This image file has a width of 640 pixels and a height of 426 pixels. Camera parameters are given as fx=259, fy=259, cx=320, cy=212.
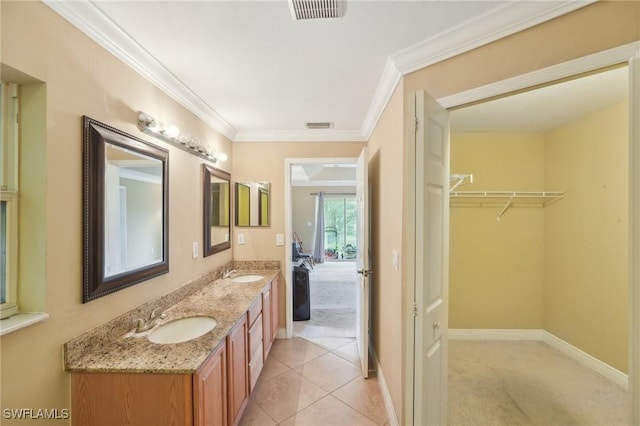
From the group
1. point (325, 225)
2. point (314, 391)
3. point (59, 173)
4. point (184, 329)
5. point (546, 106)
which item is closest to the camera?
point (59, 173)

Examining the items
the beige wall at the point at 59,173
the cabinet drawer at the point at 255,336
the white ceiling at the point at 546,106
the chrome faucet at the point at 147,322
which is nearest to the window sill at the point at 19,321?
the beige wall at the point at 59,173

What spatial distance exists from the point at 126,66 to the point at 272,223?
196 centimetres

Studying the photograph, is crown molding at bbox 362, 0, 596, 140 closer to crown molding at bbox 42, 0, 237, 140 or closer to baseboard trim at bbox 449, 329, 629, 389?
crown molding at bbox 42, 0, 237, 140

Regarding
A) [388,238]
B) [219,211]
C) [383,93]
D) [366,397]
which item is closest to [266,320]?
[366,397]

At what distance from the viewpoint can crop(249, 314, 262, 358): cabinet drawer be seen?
1992mm

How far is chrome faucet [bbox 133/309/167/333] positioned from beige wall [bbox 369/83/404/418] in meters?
1.53

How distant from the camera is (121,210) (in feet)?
4.66

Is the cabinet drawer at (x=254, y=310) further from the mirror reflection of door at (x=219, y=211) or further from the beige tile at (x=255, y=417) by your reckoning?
the mirror reflection of door at (x=219, y=211)

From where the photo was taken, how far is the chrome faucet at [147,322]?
1463 millimetres

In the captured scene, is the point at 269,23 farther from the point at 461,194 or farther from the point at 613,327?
the point at 613,327

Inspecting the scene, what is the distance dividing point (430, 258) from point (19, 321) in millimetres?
1703

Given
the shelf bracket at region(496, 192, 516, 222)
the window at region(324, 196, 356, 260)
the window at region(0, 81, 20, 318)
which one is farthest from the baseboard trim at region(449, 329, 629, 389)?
the window at region(324, 196, 356, 260)

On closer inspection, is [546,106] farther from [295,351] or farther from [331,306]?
[331,306]

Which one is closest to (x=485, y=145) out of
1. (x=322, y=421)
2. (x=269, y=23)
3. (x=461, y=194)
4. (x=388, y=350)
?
(x=461, y=194)
